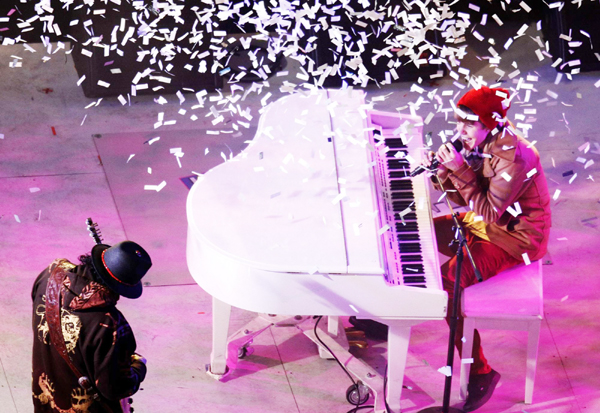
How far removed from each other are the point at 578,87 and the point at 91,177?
3.73 metres

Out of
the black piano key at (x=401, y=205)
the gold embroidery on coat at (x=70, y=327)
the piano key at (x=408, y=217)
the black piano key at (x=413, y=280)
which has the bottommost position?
the black piano key at (x=413, y=280)

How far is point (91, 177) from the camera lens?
19.3 ft

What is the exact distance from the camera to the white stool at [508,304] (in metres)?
4.06

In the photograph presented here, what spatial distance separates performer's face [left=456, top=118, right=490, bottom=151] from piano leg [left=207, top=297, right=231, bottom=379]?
135 centimetres

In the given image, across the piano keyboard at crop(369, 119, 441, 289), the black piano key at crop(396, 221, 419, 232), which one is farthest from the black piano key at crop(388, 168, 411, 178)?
the black piano key at crop(396, 221, 419, 232)

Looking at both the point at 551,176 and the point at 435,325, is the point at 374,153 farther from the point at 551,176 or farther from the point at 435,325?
the point at 551,176

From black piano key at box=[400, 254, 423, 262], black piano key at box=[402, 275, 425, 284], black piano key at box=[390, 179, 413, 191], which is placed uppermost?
black piano key at box=[390, 179, 413, 191]

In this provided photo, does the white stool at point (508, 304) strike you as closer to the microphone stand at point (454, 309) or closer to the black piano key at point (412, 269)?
the microphone stand at point (454, 309)

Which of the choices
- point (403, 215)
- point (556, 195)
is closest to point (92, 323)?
point (403, 215)

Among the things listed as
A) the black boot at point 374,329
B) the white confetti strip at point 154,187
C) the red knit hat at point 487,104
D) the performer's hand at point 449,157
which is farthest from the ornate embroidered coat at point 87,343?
the white confetti strip at point 154,187

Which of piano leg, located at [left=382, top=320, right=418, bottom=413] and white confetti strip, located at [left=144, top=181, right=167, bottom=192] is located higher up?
piano leg, located at [left=382, top=320, right=418, bottom=413]

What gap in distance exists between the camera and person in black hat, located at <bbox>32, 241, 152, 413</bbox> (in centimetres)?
312

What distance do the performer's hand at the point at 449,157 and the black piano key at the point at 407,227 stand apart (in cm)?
33

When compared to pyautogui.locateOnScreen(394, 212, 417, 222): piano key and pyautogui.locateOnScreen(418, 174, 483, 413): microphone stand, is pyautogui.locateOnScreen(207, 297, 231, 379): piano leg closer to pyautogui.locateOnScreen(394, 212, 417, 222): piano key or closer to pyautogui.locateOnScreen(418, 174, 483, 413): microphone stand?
pyautogui.locateOnScreen(394, 212, 417, 222): piano key
